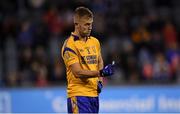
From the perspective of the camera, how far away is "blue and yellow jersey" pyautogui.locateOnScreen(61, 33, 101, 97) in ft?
26.4

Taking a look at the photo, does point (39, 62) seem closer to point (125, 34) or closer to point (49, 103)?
point (49, 103)

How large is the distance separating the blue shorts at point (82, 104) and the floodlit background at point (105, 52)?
262 inches

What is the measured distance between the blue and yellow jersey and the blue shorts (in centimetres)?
5

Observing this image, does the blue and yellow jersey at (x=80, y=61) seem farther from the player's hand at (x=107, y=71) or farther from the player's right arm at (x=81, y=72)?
the player's hand at (x=107, y=71)

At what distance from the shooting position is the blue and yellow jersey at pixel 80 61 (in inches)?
317

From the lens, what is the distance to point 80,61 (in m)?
8.12

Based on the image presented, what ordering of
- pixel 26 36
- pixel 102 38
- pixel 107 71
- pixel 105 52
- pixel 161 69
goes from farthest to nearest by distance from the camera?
pixel 26 36 → pixel 102 38 → pixel 105 52 → pixel 161 69 → pixel 107 71

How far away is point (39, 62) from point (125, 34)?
239 centimetres

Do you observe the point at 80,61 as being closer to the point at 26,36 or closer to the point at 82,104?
the point at 82,104

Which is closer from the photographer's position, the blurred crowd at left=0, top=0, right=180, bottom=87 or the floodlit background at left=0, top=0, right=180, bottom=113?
the floodlit background at left=0, top=0, right=180, bottom=113

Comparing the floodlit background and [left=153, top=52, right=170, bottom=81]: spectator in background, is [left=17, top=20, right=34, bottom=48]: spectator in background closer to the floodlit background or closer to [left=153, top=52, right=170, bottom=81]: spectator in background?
the floodlit background

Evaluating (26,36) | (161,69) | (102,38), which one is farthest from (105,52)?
(26,36)

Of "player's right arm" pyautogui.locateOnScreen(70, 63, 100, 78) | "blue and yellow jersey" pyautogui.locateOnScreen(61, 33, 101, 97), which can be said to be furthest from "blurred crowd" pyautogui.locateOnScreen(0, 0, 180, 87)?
"player's right arm" pyautogui.locateOnScreen(70, 63, 100, 78)

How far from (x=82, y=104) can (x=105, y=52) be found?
29.1 ft
